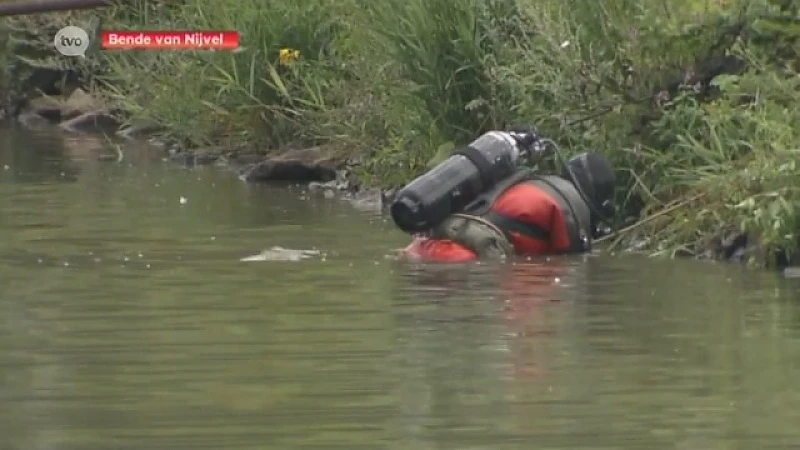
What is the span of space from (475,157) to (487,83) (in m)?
3.31

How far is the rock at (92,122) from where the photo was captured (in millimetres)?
28984

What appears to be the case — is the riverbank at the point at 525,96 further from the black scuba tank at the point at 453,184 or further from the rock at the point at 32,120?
the rock at the point at 32,120

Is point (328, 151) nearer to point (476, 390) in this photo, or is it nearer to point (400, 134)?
point (400, 134)

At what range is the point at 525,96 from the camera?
16.5m

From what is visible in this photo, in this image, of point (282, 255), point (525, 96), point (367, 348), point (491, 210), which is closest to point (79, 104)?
point (525, 96)

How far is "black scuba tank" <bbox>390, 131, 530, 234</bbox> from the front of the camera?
14.0 metres

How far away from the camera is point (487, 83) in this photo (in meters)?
17.4

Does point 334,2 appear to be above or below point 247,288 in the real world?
above

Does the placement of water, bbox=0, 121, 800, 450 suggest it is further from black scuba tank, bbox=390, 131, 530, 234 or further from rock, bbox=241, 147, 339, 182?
rock, bbox=241, 147, 339, 182

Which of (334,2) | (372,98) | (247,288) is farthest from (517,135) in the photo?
(334,2)

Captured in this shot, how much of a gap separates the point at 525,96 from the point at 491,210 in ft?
7.97

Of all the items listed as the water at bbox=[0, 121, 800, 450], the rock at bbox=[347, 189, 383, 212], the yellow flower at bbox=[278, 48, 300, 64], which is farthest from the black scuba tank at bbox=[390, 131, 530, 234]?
the yellow flower at bbox=[278, 48, 300, 64]

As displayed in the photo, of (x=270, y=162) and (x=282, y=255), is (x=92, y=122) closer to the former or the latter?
(x=270, y=162)

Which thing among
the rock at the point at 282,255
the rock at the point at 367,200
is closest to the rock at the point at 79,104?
the rock at the point at 367,200
